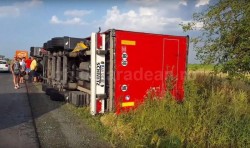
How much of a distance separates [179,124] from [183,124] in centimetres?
10

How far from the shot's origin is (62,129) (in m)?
6.47

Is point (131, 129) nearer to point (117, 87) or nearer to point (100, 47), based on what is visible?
point (117, 87)

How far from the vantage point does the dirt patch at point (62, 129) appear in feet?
18.3

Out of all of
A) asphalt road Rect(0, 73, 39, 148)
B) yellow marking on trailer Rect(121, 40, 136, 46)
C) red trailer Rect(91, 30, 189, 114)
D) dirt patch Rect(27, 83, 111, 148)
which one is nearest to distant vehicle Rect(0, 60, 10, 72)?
asphalt road Rect(0, 73, 39, 148)

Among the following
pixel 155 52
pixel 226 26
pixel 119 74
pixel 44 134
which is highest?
pixel 226 26

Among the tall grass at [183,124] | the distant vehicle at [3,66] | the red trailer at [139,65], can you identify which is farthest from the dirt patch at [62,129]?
the distant vehicle at [3,66]

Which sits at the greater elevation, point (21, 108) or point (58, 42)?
point (58, 42)

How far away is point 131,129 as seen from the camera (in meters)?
6.15

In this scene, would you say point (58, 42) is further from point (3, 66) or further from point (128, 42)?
→ point (3, 66)

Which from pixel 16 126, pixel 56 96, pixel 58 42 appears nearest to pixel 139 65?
pixel 16 126

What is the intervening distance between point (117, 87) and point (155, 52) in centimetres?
152

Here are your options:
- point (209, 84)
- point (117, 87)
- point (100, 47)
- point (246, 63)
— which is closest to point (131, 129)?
point (117, 87)

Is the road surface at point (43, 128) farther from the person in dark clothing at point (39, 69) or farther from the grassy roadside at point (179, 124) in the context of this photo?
the person in dark clothing at point (39, 69)

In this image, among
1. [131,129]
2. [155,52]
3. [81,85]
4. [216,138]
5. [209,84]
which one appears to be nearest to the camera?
[216,138]
